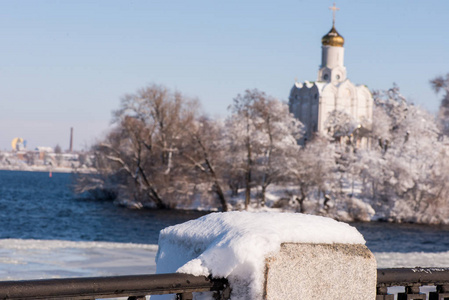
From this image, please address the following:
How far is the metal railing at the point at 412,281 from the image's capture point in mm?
3855

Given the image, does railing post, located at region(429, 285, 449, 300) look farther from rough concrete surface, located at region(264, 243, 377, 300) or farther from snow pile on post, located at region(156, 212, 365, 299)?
snow pile on post, located at region(156, 212, 365, 299)

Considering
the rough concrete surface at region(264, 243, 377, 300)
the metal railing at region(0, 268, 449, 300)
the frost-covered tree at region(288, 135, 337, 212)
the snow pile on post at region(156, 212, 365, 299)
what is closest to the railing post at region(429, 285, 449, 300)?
the metal railing at region(0, 268, 449, 300)

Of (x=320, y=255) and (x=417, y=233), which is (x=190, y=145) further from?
(x=320, y=255)

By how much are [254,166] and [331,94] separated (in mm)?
30949

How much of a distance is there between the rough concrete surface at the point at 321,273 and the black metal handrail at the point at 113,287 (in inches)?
12.5

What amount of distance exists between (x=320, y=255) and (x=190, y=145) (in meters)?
52.6

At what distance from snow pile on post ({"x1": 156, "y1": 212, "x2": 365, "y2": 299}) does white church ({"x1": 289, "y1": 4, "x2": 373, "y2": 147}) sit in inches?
3089

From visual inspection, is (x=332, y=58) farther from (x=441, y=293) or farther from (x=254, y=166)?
(x=441, y=293)

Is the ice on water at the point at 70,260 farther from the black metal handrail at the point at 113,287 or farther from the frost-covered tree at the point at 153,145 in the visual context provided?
the frost-covered tree at the point at 153,145

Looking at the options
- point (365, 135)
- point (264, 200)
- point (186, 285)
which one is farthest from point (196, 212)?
point (186, 285)

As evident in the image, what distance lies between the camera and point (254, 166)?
55.3 meters

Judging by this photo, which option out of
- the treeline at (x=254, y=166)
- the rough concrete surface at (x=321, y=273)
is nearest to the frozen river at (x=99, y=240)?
the treeline at (x=254, y=166)

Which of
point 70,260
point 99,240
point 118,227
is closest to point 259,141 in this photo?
point 118,227

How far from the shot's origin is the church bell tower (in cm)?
8331
